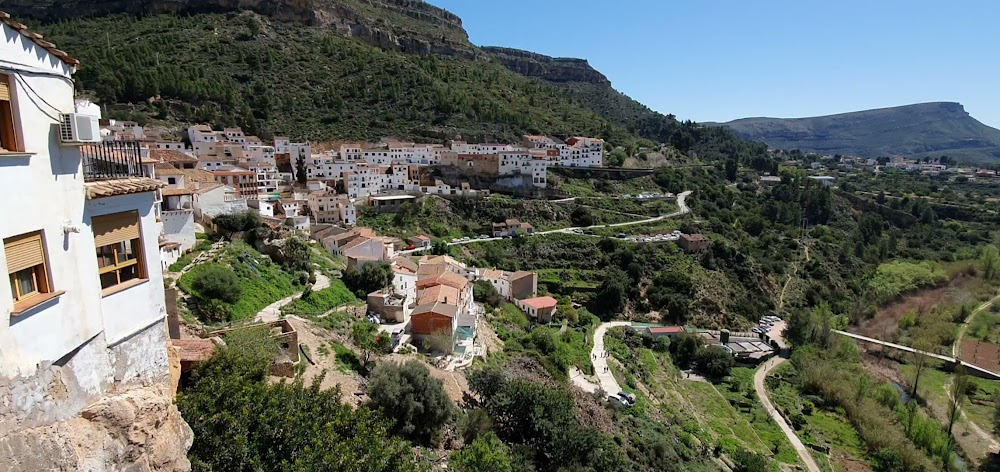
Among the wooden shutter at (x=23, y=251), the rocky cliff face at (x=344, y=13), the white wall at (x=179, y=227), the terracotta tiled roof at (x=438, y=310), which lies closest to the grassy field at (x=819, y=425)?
the terracotta tiled roof at (x=438, y=310)

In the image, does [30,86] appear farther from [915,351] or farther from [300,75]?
[300,75]

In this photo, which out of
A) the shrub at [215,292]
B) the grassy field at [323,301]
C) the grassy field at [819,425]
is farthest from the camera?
the grassy field at [819,425]

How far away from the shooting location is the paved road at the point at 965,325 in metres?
39.1

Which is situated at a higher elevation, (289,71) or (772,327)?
(289,71)

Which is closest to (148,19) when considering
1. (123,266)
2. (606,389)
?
(606,389)

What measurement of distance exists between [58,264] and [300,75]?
234 ft

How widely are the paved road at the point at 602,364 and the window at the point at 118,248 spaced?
80.2ft

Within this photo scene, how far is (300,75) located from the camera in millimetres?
68938

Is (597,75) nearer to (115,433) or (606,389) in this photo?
(606,389)

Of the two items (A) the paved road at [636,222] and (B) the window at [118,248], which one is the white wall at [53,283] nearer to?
(B) the window at [118,248]

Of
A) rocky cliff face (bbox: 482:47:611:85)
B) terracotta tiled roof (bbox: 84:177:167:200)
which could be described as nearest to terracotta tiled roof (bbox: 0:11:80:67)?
terracotta tiled roof (bbox: 84:177:167:200)

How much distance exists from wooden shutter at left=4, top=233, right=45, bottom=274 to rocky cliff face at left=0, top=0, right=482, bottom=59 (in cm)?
8786

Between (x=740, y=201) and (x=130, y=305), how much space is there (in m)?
69.3

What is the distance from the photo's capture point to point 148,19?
73.2 metres
